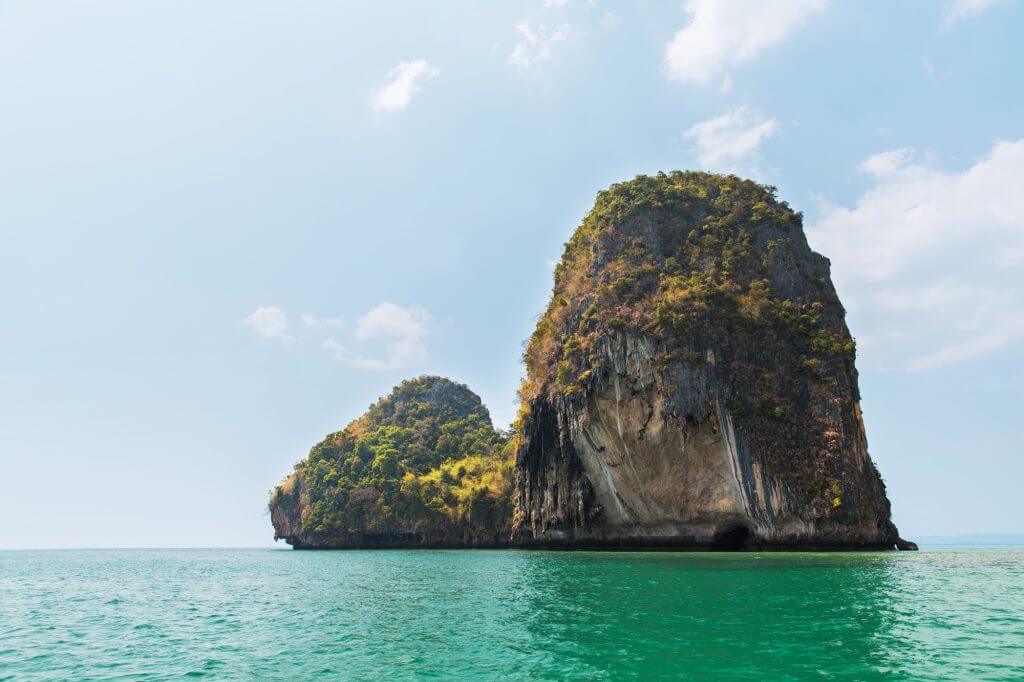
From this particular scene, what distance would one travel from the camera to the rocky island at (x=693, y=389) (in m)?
42.4

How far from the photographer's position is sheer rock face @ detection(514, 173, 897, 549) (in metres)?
42.3

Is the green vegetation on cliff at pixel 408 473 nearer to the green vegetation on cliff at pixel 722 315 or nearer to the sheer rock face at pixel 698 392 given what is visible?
the sheer rock face at pixel 698 392

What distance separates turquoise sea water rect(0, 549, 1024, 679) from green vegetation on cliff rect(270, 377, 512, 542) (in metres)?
49.3

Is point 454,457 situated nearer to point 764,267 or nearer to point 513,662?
point 764,267

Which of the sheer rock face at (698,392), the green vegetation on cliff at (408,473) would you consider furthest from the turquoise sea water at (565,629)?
the green vegetation on cliff at (408,473)

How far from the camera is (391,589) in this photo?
26391mm

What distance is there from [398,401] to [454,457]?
21.1m

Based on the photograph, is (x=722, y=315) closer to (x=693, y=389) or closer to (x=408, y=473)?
(x=693, y=389)

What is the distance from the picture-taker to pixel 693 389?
44.9 metres

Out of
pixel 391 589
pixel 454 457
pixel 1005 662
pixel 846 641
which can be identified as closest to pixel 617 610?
pixel 846 641

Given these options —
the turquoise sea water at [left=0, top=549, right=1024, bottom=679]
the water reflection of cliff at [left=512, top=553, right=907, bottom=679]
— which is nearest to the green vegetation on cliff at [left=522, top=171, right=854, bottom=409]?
the turquoise sea water at [left=0, top=549, right=1024, bottom=679]

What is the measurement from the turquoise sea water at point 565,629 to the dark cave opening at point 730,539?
1758 centimetres

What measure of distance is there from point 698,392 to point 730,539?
37.3 feet

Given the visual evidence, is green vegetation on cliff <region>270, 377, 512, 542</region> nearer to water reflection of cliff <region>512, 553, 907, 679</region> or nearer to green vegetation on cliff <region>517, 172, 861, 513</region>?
green vegetation on cliff <region>517, 172, 861, 513</region>
